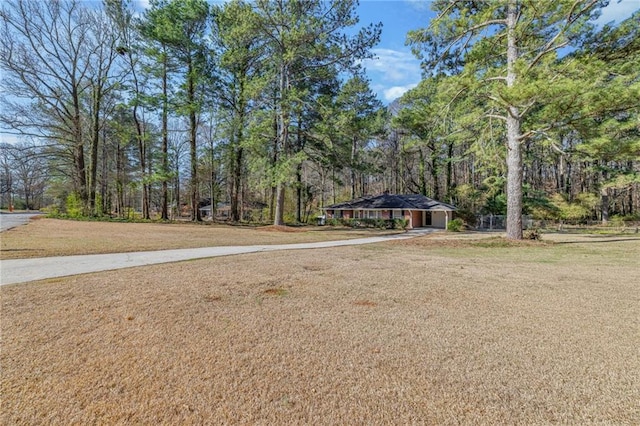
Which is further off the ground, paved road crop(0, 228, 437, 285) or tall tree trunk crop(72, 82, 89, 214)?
tall tree trunk crop(72, 82, 89, 214)

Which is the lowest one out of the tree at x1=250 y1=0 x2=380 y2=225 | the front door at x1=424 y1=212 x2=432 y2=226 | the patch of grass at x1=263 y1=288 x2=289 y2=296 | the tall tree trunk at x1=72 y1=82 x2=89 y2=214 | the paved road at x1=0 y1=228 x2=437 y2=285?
the patch of grass at x1=263 y1=288 x2=289 y2=296

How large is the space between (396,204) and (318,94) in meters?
12.5

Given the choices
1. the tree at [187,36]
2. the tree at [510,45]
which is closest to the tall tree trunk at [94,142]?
the tree at [187,36]

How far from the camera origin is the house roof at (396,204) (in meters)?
28.1

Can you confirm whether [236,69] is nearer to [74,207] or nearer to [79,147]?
[79,147]

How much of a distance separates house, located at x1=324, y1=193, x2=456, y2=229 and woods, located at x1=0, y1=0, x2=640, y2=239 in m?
3.10

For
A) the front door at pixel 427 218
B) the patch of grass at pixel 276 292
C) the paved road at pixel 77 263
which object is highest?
the front door at pixel 427 218

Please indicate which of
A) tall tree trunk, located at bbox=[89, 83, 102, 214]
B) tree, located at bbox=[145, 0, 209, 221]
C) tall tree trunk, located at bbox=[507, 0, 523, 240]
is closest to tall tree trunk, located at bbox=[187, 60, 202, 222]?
tree, located at bbox=[145, 0, 209, 221]

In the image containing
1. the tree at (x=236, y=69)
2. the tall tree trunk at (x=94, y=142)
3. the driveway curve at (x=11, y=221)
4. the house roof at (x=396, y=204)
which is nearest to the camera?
the driveway curve at (x=11, y=221)

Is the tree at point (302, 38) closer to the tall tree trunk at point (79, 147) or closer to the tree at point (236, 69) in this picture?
the tree at point (236, 69)

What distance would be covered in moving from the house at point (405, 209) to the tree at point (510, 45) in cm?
1441

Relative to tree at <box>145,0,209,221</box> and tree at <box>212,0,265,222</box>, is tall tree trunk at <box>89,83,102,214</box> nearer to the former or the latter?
tree at <box>145,0,209,221</box>

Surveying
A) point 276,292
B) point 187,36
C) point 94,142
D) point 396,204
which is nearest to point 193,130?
point 187,36

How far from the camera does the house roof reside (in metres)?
28.1
